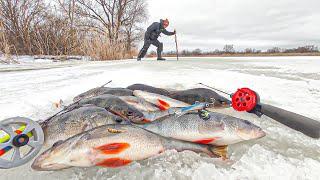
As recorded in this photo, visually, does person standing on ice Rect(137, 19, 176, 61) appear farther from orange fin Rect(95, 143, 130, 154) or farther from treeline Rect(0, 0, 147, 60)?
orange fin Rect(95, 143, 130, 154)

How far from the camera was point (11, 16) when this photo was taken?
40.4ft

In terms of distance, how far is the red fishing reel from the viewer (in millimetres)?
1670

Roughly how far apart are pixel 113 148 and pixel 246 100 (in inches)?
42.2

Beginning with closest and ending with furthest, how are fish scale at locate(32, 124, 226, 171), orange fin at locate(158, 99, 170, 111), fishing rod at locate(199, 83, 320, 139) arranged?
fish scale at locate(32, 124, 226, 171) < fishing rod at locate(199, 83, 320, 139) < orange fin at locate(158, 99, 170, 111)

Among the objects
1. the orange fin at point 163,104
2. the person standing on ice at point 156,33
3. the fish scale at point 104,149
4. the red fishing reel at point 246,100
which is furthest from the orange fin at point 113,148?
the person standing on ice at point 156,33

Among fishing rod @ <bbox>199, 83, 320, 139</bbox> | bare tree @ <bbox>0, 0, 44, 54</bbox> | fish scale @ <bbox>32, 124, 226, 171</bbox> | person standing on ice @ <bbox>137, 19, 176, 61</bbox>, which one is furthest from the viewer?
bare tree @ <bbox>0, 0, 44, 54</bbox>

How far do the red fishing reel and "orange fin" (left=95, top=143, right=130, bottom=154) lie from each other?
1019 millimetres

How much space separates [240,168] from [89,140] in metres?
0.70

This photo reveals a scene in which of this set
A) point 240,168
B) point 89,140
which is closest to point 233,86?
point 240,168

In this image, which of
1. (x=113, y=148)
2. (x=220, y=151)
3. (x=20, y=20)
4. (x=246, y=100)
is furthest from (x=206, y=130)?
(x=20, y=20)

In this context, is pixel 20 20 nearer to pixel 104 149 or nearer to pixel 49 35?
pixel 49 35

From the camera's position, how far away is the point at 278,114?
1567 millimetres

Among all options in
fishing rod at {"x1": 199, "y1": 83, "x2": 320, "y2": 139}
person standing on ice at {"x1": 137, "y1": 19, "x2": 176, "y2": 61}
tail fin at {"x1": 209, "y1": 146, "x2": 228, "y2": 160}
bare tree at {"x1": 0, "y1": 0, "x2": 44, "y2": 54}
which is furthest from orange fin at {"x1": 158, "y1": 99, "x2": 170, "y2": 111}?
bare tree at {"x1": 0, "y1": 0, "x2": 44, "y2": 54}

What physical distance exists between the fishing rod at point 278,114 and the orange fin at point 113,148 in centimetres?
103
